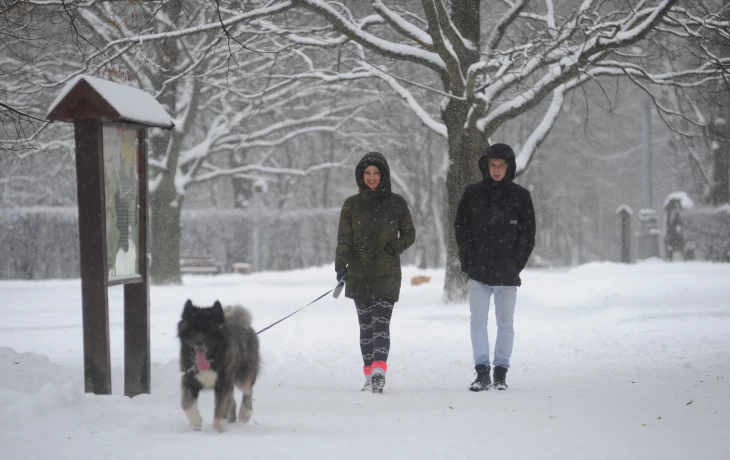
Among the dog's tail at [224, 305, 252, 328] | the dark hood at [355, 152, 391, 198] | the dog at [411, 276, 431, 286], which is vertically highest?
the dark hood at [355, 152, 391, 198]

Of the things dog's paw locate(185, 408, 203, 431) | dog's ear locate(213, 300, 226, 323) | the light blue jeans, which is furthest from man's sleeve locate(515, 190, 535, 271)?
dog's paw locate(185, 408, 203, 431)

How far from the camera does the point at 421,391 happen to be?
7.88 m

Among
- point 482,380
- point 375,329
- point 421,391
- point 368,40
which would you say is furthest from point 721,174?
point 375,329

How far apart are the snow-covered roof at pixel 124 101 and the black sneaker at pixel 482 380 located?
353cm

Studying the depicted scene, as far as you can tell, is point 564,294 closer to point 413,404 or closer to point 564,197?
point 413,404

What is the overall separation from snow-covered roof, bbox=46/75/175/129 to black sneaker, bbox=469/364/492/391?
3528 millimetres

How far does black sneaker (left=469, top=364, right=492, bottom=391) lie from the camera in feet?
25.6

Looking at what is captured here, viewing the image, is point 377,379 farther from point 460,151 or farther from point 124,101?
point 460,151

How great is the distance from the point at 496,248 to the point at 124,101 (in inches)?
136

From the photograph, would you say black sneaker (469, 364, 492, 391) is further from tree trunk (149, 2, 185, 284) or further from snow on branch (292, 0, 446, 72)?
tree trunk (149, 2, 185, 284)

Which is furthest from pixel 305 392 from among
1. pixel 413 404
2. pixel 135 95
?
pixel 135 95

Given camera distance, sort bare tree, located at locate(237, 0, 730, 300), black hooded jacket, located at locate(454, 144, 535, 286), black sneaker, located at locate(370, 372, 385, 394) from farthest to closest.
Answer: bare tree, located at locate(237, 0, 730, 300), black hooded jacket, located at locate(454, 144, 535, 286), black sneaker, located at locate(370, 372, 385, 394)

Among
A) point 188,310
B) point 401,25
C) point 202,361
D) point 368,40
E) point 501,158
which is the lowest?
point 202,361

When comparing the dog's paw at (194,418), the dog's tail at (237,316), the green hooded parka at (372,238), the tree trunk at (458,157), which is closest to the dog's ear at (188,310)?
the dog's tail at (237,316)
